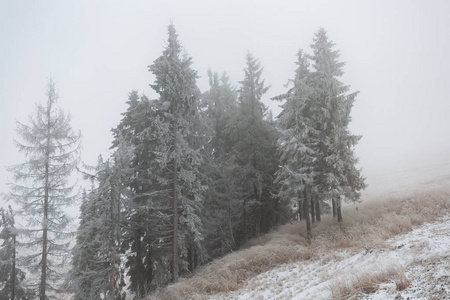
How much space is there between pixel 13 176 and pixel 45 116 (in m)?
4.03

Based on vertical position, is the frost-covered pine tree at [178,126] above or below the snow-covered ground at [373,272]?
above

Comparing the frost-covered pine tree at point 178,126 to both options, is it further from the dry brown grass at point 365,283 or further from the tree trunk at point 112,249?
the dry brown grass at point 365,283

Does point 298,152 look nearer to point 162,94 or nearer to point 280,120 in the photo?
point 280,120

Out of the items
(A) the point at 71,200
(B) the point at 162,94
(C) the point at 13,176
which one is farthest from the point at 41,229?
(B) the point at 162,94

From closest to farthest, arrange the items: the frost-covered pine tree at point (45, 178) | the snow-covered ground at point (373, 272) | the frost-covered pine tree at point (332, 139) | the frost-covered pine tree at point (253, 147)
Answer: the snow-covered ground at point (373, 272) < the frost-covered pine tree at point (45, 178) < the frost-covered pine tree at point (332, 139) < the frost-covered pine tree at point (253, 147)

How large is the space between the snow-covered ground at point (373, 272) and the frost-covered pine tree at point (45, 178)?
11908mm

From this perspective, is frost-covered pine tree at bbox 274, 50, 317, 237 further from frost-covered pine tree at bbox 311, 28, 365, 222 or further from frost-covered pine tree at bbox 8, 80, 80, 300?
frost-covered pine tree at bbox 8, 80, 80, 300

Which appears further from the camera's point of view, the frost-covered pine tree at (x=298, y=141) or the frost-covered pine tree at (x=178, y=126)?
the frost-covered pine tree at (x=178, y=126)

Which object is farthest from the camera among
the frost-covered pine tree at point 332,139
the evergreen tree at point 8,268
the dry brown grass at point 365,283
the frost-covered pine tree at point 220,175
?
the frost-covered pine tree at point 220,175

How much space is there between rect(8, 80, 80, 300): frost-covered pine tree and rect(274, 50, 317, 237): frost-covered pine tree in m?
13.4

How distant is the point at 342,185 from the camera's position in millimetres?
16844

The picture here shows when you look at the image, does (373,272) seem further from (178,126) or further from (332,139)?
(178,126)

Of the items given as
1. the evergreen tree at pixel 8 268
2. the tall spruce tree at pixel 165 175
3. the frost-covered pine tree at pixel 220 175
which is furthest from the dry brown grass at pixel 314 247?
the evergreen tree at pixel 8 268

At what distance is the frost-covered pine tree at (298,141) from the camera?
15672 mm
